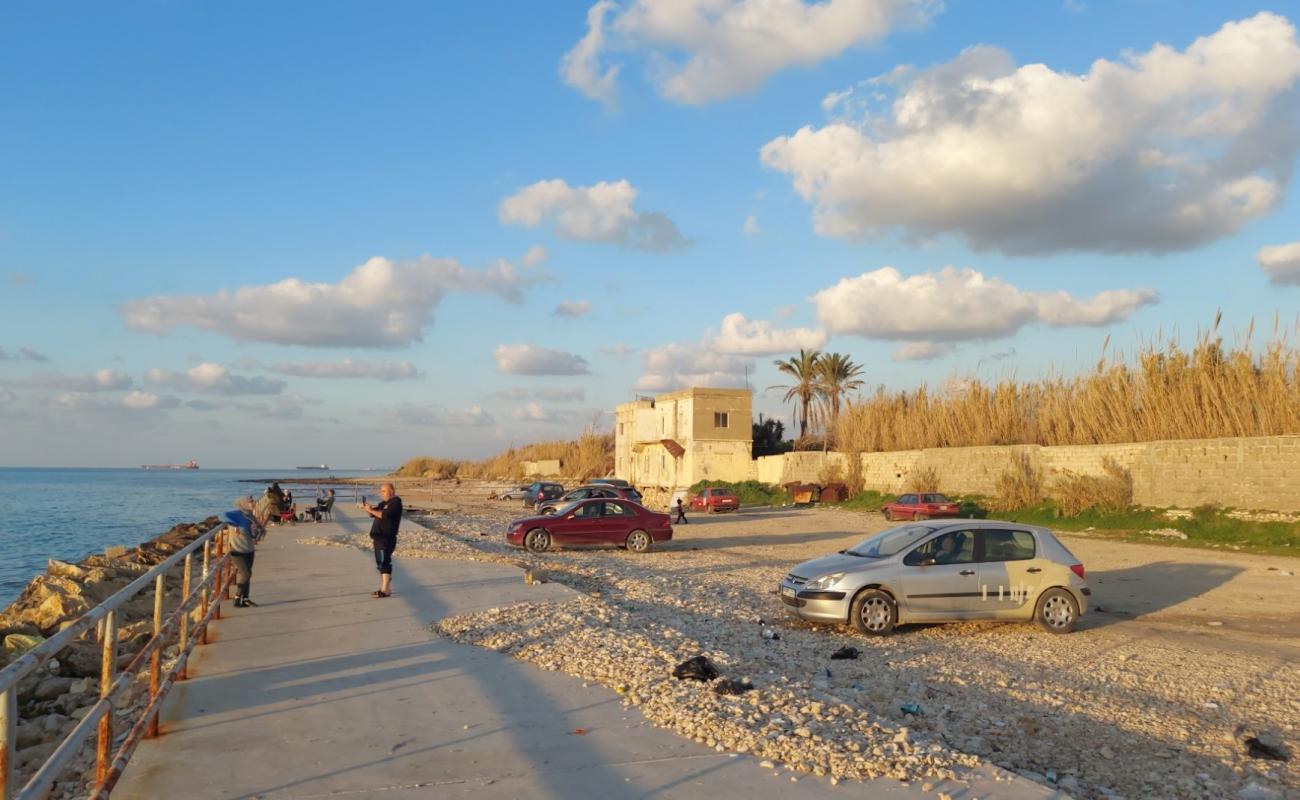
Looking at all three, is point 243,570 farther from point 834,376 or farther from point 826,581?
point 834,376

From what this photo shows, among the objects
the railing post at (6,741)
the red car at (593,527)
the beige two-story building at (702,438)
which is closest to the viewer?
the railing post at (6,741)

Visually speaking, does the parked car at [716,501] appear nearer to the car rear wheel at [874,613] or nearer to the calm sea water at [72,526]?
the calm sea water at [72,526]

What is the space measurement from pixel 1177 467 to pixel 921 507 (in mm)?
8754

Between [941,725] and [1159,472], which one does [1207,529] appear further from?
[941,725]

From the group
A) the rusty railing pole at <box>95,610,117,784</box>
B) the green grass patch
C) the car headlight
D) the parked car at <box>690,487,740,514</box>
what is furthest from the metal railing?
the green grass patch

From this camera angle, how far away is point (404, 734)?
6.70 metres

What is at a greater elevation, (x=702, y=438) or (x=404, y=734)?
(x=702, y=438)

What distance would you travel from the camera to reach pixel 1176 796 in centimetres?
667

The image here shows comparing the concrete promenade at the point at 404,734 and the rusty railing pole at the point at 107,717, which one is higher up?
the rusty railing pole at the point at 107,717

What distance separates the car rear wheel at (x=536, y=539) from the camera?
81.4 ft

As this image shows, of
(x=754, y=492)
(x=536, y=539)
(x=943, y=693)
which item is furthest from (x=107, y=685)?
(x=754, y=492)

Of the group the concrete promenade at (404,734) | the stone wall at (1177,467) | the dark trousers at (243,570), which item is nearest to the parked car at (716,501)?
the stone wall at (1177,467)

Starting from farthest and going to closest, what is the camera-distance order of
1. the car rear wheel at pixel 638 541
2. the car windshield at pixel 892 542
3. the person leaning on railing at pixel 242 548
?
the car rear wheel at pixel 638 541, the car windshield at pixel 892 542, the person leaning on railing at pixel 242 548

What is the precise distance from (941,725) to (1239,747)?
2.49 metres
